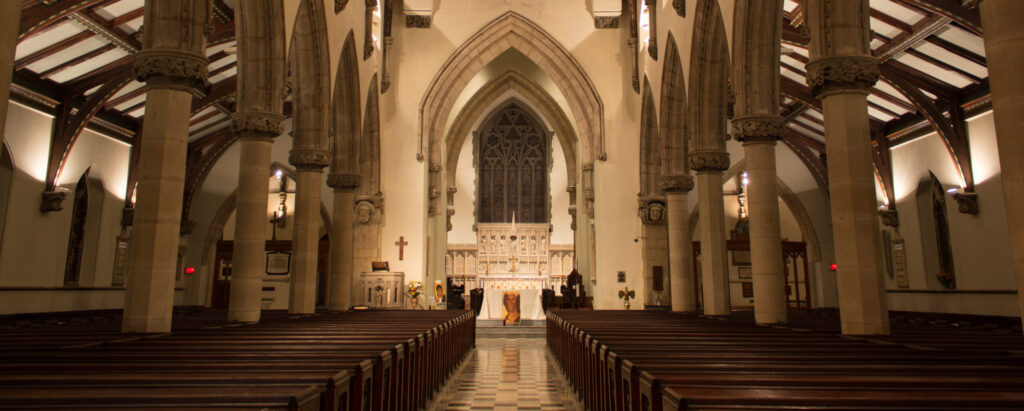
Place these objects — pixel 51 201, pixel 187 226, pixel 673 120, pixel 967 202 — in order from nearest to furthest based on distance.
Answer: pixel 51 201 < pixel 967 202 < pixel 673 120 < pixel 187 226

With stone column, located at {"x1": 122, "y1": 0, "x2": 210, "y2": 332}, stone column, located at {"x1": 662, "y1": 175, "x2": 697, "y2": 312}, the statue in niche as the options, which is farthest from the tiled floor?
the statue in niche

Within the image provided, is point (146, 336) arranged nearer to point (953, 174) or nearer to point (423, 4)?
point (423, 4)

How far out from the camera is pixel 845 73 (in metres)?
7.22

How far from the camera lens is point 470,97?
22.6 metres

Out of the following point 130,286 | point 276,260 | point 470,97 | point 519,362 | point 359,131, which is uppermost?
point 470,97

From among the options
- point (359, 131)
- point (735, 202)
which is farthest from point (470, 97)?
point (735, 202)

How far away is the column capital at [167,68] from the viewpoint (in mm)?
7133

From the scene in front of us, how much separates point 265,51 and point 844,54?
8.00 meters

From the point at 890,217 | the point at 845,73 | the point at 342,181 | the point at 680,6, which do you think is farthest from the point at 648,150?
the point at 845,73

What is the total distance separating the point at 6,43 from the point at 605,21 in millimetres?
17070

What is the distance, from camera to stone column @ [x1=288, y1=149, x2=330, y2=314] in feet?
38.8

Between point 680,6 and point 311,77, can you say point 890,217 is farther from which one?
point 311,77

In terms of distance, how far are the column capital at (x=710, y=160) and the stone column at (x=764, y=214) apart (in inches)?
96.7

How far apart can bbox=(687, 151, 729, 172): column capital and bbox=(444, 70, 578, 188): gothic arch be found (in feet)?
36.3
